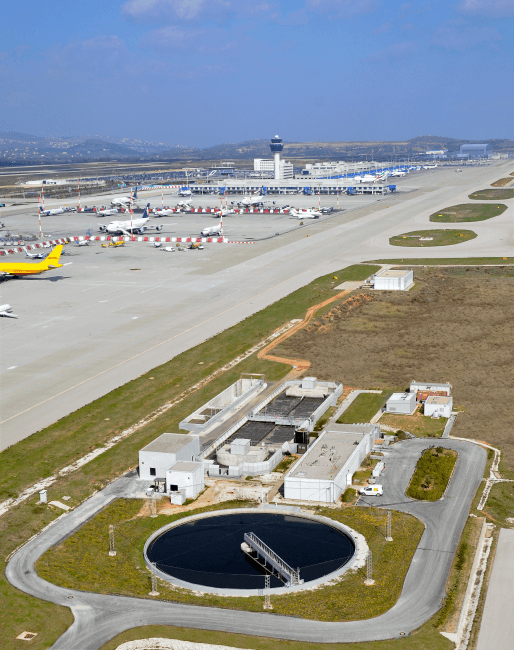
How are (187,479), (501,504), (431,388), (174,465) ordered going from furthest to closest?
(431,388)
(174,465)
(187,479)
(501,504)

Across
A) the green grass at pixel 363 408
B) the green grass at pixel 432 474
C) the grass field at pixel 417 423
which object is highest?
the green grass at pixel 363 408

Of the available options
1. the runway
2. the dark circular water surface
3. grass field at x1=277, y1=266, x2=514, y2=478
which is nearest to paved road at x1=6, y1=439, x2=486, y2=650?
the dark circular water surface

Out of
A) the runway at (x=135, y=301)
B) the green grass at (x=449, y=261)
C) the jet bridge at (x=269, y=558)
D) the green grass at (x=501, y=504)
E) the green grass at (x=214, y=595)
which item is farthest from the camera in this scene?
the green grass at (x=449, y=261)

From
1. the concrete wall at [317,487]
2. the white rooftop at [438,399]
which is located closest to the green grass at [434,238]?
the white rooftop at [438,399]

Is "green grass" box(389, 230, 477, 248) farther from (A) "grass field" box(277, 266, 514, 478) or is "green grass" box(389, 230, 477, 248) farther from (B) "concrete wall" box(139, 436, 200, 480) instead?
(B) "concrete wall" box(139, 436, 200, 480)

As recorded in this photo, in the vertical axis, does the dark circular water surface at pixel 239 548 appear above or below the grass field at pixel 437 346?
below

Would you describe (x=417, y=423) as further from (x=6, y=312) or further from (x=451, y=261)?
(x=451, y=261)

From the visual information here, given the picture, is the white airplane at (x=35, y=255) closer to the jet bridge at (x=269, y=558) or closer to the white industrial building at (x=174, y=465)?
the white industrial building at (x=174, y=465)

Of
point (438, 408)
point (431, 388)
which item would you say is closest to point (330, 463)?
point (438, 408)
